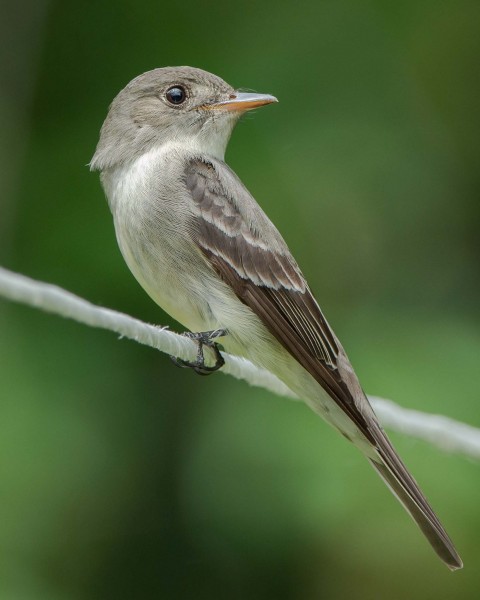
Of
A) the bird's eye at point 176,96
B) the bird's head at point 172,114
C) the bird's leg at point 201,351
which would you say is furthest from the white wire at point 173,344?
the bird's eye at point 176,96

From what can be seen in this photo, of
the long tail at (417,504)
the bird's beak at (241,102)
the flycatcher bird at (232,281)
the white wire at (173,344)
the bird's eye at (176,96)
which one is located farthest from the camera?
the bird's eye at (176,96)

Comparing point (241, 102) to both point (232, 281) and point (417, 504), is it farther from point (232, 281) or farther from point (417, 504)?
point (417, 504)

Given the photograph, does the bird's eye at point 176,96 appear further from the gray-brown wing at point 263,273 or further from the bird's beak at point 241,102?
the gray-brown wing at point 263,273

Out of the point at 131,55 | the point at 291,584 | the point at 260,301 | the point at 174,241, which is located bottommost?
the point at 291,584

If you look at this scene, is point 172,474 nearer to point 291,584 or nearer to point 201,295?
point 291,584

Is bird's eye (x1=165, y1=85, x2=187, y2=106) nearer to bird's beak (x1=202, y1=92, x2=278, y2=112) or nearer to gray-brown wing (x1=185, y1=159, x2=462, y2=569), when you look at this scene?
bird's beak (x1=202, y1=92, x2=278, y2=112)

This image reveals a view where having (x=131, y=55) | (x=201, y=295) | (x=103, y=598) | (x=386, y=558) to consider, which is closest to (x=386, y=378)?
(x=386, y=558)

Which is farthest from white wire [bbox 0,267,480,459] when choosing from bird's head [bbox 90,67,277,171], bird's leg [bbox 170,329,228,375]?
bird's head [bbox 90,67,277,171]
